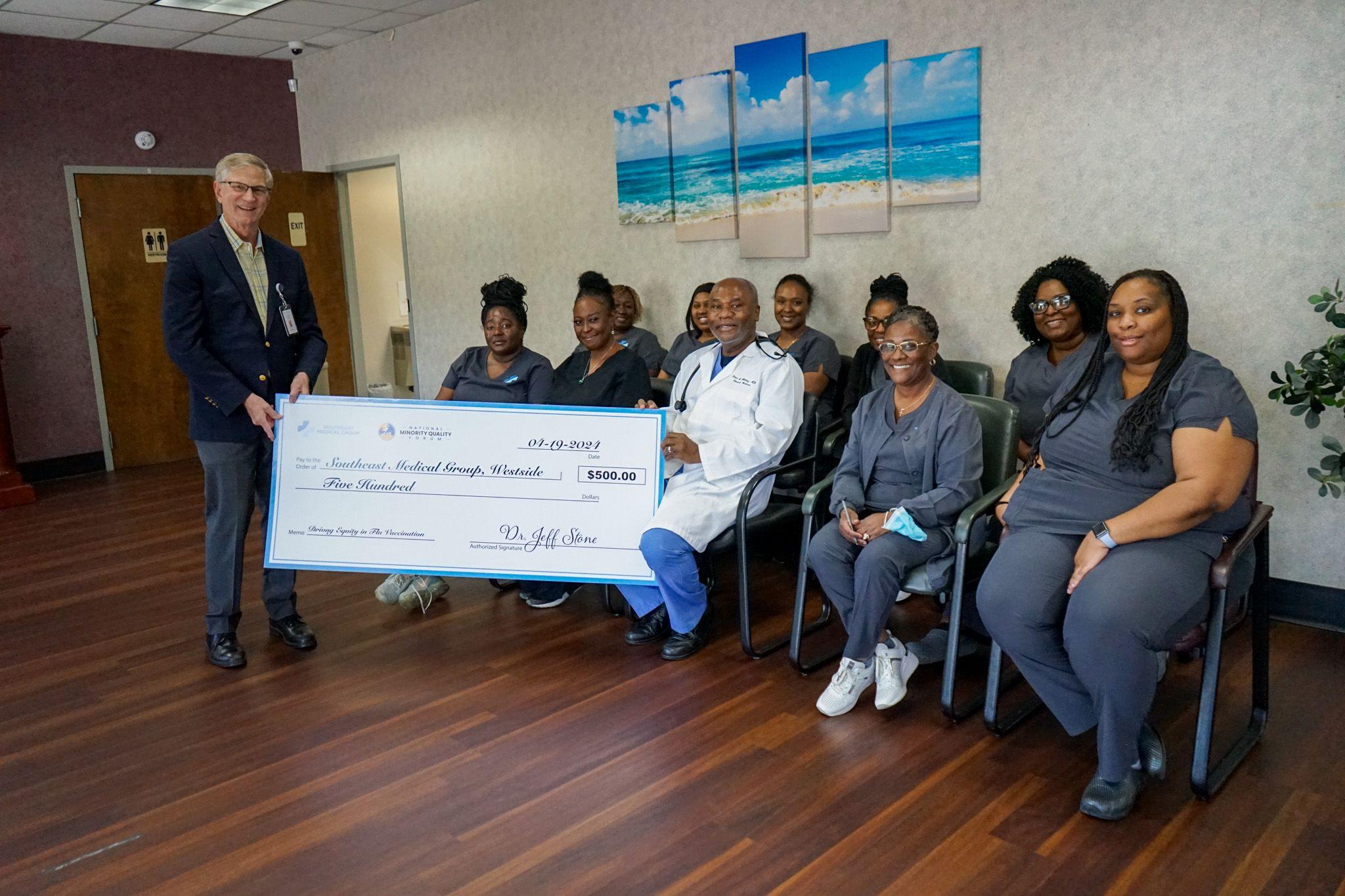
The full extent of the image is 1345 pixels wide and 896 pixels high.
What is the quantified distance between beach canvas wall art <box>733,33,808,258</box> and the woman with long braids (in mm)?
2424

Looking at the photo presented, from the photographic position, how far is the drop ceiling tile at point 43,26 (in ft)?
20.7

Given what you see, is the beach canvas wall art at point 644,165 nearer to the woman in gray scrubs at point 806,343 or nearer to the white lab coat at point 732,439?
the woman in gray scrubs at point 806,343

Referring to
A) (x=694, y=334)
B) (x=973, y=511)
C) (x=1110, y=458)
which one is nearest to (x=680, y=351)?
(x=694, y=334)

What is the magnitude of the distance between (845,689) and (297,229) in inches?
249

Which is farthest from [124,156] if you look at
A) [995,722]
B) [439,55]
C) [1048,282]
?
[995,722]

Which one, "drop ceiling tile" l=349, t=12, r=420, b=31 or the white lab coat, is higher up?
"drop ceiling tile" l=349, t=12, r=420, b=31

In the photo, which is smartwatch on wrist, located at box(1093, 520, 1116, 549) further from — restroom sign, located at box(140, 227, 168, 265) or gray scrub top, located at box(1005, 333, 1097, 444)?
restroom sign, located at box(140, 227, 168, 265)

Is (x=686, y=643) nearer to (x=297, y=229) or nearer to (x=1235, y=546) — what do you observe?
(x=1235, y=546)

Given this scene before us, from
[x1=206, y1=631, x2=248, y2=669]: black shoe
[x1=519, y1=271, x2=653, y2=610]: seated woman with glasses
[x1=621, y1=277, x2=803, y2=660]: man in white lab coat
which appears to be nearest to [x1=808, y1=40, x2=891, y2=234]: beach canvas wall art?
[x1=621, y1=277, x2=803, y2=660]: man in white lab coat

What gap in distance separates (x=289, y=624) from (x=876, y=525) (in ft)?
7.16

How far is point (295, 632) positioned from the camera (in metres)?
3.67

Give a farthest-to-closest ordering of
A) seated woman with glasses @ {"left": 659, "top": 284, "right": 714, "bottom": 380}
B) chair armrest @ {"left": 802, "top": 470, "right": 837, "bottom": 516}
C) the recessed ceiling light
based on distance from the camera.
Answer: the recessed ceiling light → seated woman with glasses @ {"left": 659, "top": 284, "right": 714, "bottom": 380} → chair armrest @ {"left": 802, "top": 470, "right": 837, "bottom": 516}

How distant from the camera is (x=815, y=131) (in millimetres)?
4754

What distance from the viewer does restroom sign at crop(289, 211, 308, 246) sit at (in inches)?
303
